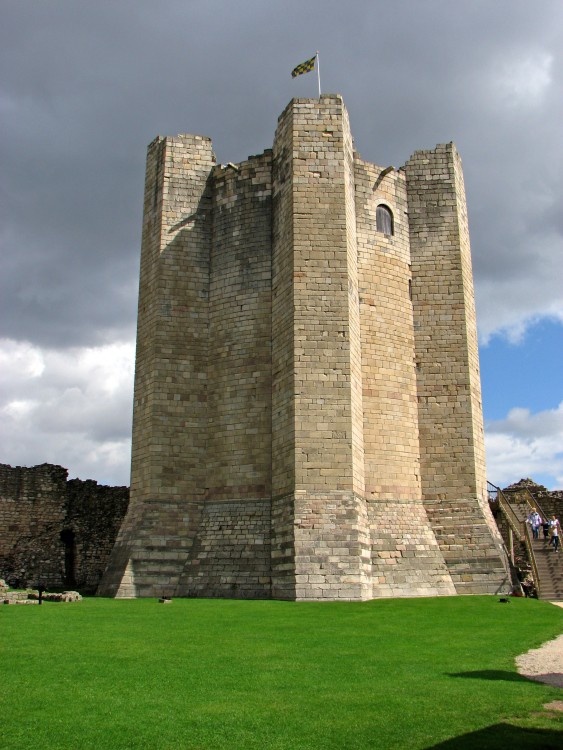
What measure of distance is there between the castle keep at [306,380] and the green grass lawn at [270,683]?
4614mm

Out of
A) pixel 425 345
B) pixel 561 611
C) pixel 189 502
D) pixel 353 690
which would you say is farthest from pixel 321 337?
pixel 353 690

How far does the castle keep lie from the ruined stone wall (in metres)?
5.67

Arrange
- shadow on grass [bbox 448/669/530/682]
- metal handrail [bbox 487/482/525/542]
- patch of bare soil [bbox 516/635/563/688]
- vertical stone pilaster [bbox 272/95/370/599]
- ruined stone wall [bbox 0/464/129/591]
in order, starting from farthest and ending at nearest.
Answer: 1. ruined stone wall [bbox 0/464/129/591]
2. metal handrail [bbox 487/482/525/542]
3. vertical stone pilaster [bbox 272/95/370/599]
4. patch of bare soil [bbox 516/635/563/688]
5. shadow on grass [bbox 448/669/530/682]

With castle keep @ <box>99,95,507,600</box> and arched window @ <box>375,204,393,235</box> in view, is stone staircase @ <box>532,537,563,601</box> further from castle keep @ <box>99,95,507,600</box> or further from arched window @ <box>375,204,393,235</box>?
arched window @ <box>375,204,393,235</box>

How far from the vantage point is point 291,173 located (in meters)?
17.8

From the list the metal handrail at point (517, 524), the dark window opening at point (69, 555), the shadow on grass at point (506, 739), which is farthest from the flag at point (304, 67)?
the shadow on grass at point (506, 739)

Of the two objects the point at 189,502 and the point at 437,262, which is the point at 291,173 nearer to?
the point at 437,262

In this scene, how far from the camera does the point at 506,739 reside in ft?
15.9

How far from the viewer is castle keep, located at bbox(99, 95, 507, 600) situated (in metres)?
16.0

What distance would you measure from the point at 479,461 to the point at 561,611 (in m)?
5.85

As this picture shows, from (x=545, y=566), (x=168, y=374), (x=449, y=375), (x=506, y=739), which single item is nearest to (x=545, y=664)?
Answer: (x=506, y=739)

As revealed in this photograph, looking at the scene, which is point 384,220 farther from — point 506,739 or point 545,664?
point 506,739

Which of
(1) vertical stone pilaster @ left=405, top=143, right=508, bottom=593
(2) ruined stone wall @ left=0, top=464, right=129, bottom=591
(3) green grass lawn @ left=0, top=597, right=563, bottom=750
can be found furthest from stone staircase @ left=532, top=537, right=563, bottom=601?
(2) ruined stone wall @ left=0, top=464, right=129, bottom=591

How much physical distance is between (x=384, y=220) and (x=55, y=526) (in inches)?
533
